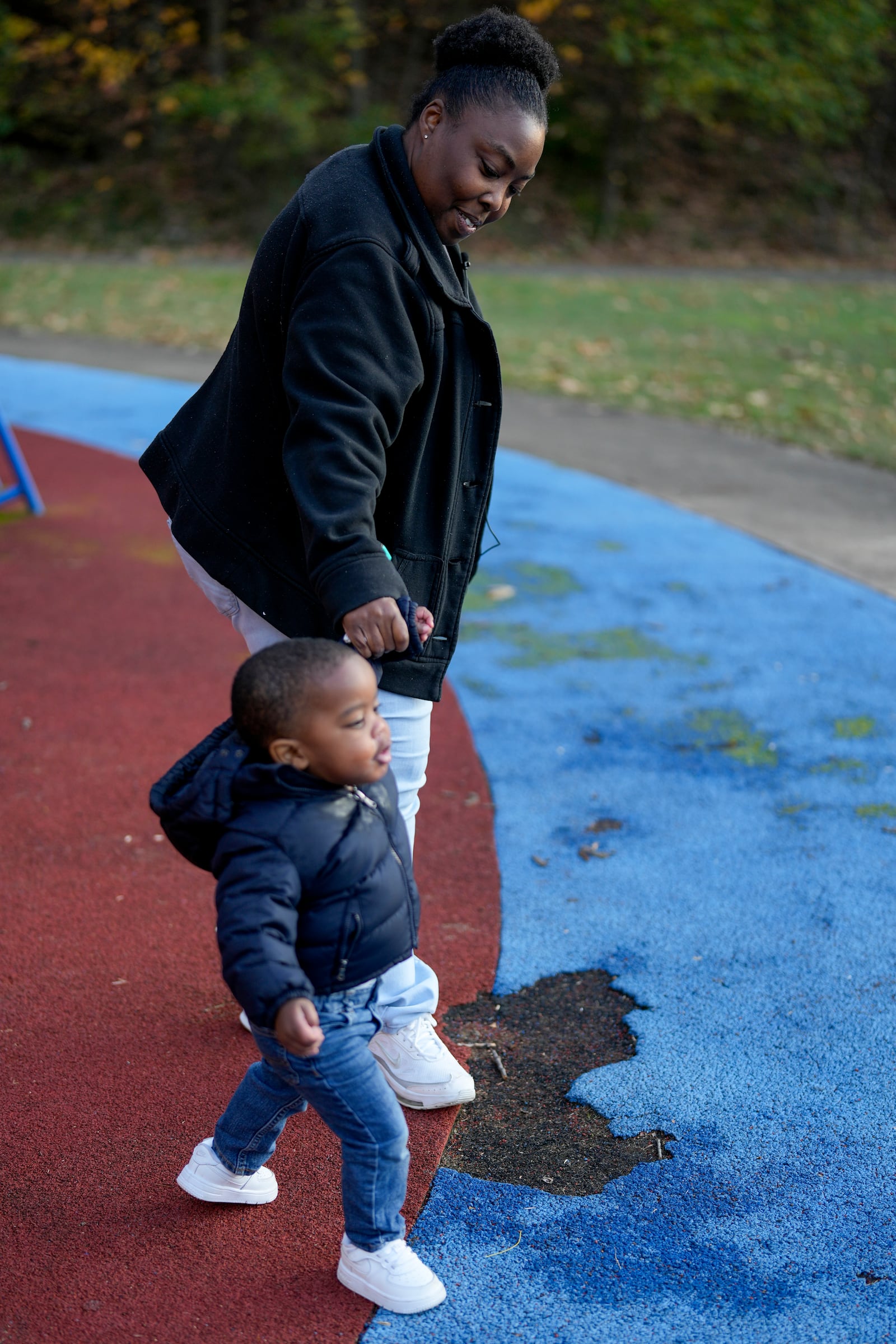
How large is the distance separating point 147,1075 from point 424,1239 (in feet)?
2.54

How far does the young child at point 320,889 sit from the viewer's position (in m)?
1.86

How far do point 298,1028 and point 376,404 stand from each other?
107 cm

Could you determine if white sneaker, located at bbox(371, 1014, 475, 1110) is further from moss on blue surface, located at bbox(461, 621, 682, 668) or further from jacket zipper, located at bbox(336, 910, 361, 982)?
moss on blue surface, located at bbox(461, 621, 682, 668)

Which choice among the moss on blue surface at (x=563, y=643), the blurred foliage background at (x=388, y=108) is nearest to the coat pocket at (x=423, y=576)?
the moss on blue surface at (x=563, y=643)

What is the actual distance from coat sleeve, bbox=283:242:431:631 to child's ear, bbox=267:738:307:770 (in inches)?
10.5

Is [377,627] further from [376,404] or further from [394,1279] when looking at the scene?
[394,1279]

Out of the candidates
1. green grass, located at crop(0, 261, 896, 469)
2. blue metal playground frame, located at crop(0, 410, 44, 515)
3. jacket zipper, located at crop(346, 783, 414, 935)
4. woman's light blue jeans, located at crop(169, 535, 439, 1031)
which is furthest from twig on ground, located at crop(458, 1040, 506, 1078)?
green grass, located at crop(0, 261, 896, 469)

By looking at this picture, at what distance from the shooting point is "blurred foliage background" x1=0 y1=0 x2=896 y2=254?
784 inches

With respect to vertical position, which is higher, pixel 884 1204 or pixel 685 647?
pixel 884 1204

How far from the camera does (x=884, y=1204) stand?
2.40 m

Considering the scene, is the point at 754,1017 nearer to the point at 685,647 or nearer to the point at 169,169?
the point at 685,647

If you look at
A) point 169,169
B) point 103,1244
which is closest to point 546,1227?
point 103,1244

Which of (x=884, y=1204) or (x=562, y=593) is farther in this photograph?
(x=562, y=593)

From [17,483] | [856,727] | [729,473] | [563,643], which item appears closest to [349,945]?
[856,727]
